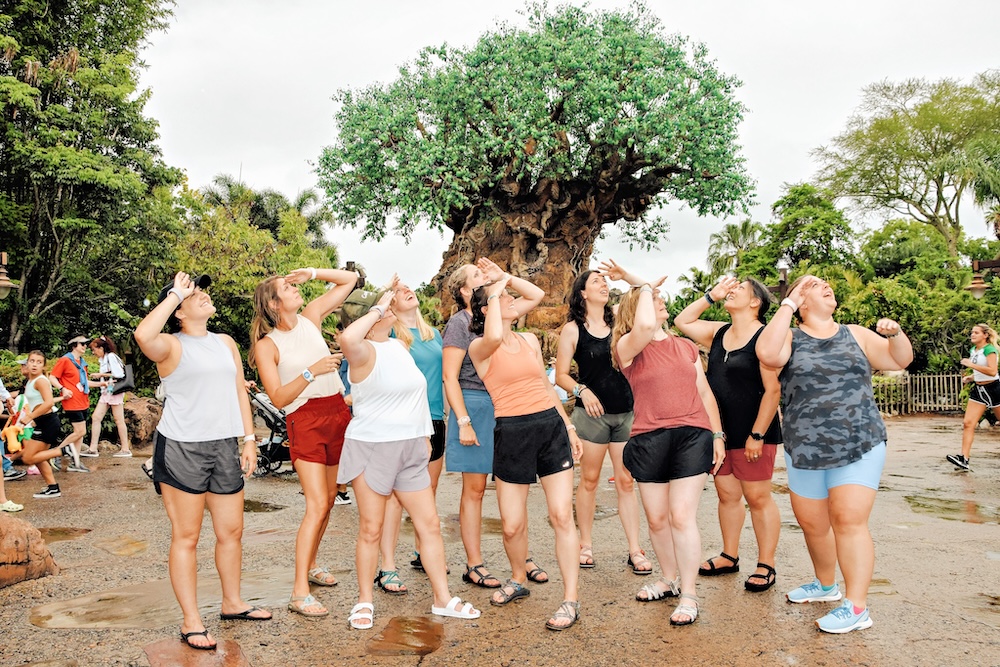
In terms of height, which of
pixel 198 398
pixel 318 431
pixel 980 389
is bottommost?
pixel 980 389

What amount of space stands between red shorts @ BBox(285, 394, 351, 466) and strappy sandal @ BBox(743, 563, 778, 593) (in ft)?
7.88

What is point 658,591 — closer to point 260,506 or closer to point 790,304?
point 790,304

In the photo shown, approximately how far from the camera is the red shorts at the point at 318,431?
4395 mm

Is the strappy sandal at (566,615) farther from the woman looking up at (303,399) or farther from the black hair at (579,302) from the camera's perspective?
the black hair at (579,302)

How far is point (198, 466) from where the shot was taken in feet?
12.8

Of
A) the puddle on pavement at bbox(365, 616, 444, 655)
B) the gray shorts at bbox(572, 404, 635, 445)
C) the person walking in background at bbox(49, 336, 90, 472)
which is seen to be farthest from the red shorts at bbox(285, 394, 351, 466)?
the person walking in background at bbox(49, 336, 90, 472)

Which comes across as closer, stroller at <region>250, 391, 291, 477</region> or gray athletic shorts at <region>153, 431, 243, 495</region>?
gray athletic shorts at <region>153, 431, 243, 495</region>

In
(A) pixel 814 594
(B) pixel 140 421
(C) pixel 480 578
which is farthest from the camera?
(B) pixel 140 421

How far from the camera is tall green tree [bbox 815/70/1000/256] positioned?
40406mm

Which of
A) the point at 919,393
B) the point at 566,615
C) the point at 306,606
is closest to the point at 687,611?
the point at 566,615

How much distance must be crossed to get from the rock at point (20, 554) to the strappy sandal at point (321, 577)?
170 centimetres

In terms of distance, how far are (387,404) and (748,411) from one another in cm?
206

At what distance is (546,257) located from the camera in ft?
85.9

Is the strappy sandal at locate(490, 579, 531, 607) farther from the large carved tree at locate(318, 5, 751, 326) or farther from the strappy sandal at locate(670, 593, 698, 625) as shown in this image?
the large carved tree at locate(318, 5, 751, 326)
